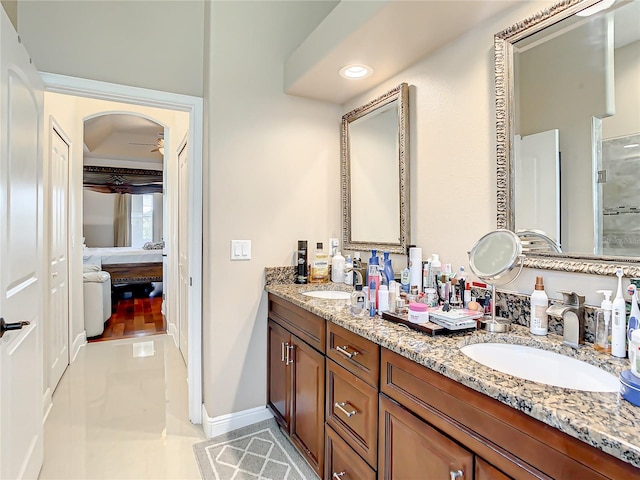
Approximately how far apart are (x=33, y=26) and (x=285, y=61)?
1.36 m

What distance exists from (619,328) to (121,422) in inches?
105

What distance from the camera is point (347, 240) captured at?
2.47 m

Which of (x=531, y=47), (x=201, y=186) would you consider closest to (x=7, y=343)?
(x=201, y=186)

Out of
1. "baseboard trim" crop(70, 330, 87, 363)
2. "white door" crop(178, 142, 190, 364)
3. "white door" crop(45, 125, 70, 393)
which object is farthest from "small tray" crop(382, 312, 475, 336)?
"baseboard trim" crop(70, 330, 87, 363)

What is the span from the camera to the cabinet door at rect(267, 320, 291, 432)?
2.04 metres

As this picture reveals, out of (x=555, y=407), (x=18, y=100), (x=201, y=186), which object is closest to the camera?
(x=555, y=407)

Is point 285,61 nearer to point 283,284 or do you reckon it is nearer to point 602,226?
point 283,284

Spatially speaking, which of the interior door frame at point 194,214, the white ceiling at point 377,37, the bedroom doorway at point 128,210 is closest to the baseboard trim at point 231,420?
the interior door frame at point 194,214

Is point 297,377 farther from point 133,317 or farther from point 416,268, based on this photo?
point 133,317

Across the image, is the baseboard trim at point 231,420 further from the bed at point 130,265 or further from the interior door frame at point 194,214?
the bed at point 130,265

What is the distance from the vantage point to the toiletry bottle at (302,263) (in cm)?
233

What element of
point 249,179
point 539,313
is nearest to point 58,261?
point 249,179

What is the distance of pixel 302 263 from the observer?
2.33 m

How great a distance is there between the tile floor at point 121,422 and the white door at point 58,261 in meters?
0.22
